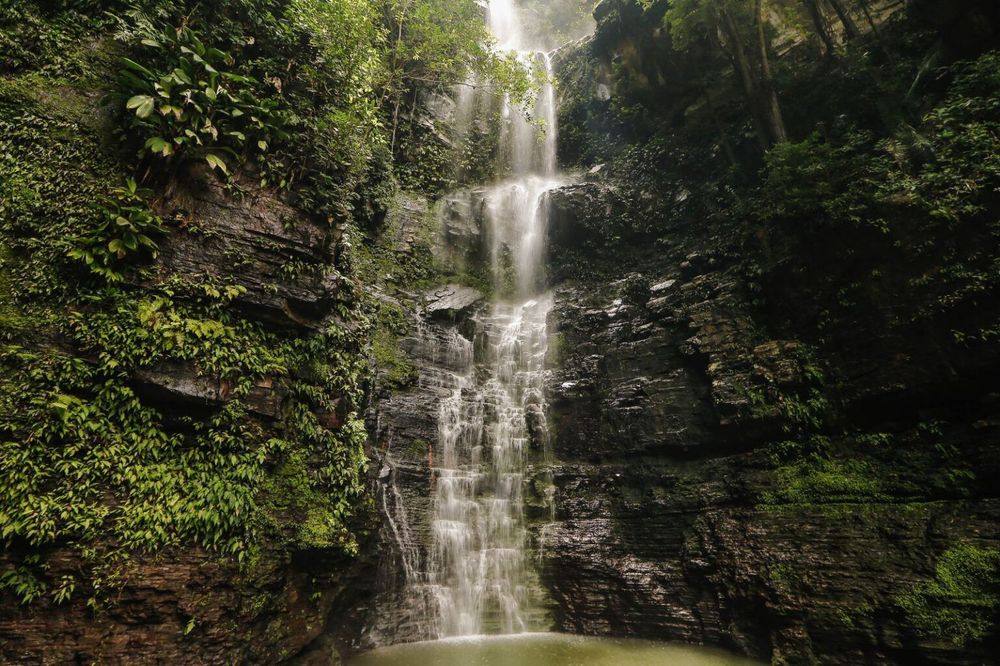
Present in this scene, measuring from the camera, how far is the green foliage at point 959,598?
5.54 metres

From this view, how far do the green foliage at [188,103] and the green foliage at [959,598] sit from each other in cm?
1166

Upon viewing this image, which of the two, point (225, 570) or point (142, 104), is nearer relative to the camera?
point (225, 570)

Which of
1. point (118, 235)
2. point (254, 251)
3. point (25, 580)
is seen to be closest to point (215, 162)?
point (254, 251)

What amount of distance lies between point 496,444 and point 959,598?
7.80 meters

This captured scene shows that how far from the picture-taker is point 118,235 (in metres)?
5.90

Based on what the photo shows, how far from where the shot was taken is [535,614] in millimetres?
8633

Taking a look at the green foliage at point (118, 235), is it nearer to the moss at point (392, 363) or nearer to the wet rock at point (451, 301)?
the moss at point (392, 363)

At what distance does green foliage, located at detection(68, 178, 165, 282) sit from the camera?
5.69m

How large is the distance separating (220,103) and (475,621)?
10110mm

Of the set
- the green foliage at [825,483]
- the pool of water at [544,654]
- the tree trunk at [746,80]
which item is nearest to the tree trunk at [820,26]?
the tree trunk at [746,80]

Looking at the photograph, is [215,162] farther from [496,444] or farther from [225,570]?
[496,444]

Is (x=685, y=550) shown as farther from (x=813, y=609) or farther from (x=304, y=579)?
(x=304, y=579)

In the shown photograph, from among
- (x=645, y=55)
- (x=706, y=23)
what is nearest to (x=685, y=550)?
(x=706, y=23)

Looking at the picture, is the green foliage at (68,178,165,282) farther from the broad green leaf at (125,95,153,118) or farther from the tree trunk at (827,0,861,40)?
the tree trunk at (827,0,861,40)
